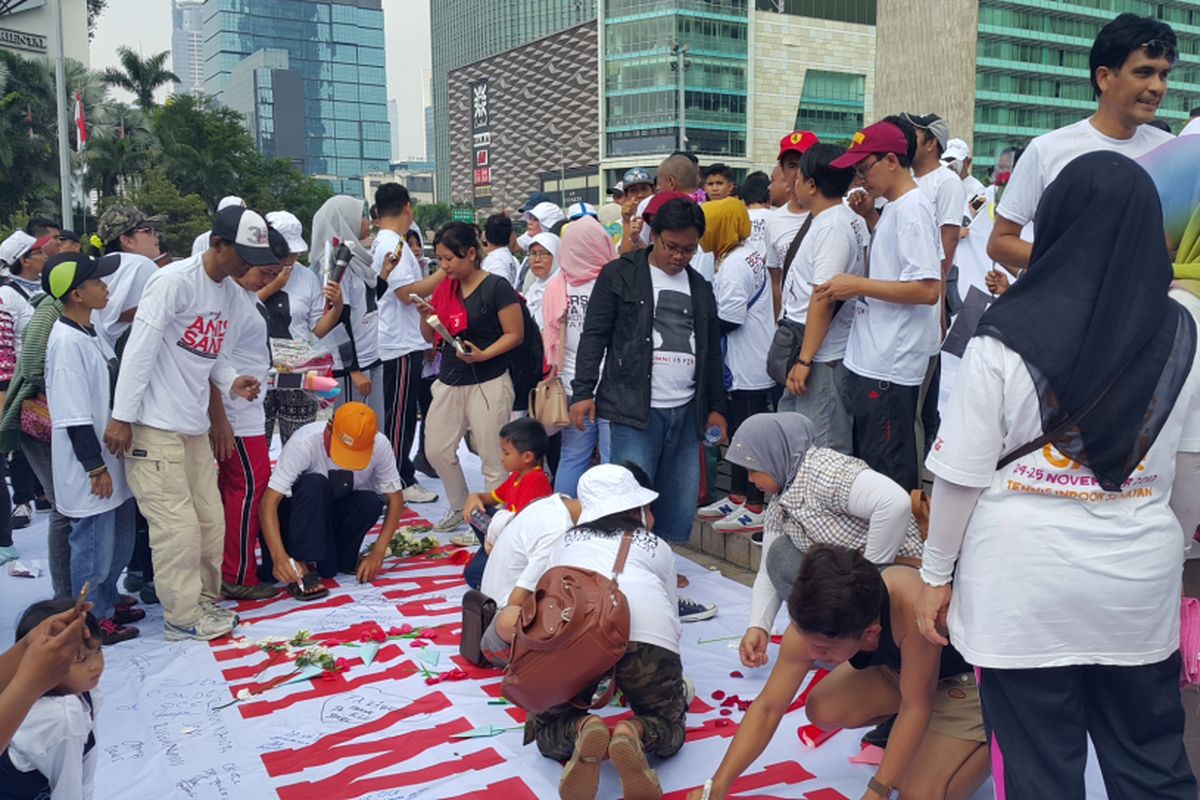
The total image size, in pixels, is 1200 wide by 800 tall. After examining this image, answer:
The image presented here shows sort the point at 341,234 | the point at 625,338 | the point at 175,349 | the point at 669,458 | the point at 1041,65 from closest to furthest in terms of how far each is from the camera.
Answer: the point at 175,349 → the point at 625,338 → the point at 669,458 → the point at 341,234 → the point at 1041,65

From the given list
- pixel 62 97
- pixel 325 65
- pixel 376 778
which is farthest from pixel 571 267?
pixel 325 65

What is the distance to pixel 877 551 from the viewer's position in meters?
2.78

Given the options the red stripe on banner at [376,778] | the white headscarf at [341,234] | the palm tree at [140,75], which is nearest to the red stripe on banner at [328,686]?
the red stripe on banner at [376,778]

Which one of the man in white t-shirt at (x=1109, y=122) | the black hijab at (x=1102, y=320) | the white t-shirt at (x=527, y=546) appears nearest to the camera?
the black hijab at (x=1102, y=320)

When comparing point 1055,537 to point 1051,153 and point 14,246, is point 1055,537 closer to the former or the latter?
point 1051,153

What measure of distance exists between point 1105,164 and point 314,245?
5072 mm

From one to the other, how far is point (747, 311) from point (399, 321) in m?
2.30

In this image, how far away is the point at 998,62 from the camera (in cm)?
6222

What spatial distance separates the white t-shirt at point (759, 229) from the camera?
4.92 metres

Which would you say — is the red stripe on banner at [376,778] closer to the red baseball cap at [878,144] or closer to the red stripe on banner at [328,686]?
the red stripe on banner at [328,686]

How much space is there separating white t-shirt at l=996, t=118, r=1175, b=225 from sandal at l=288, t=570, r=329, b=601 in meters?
3.35

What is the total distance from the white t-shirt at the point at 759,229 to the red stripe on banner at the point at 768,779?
107 inches

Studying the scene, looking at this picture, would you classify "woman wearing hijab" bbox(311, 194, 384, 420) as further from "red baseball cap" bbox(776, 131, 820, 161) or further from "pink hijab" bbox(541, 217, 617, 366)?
"red baseball cap" bbox(776, 131, 820, 161)

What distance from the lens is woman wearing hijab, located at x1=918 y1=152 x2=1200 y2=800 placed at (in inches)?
66.4
